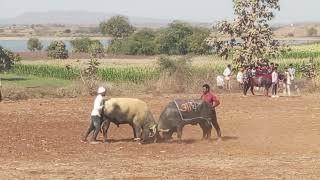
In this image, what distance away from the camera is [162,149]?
56.7 ft

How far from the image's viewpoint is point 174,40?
80.1 meters

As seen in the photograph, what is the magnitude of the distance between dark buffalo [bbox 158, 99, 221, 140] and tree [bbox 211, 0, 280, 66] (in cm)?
2187

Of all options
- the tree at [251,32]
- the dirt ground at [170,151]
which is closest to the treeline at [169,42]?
the tree at [251,32]

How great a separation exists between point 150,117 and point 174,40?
62.2 m

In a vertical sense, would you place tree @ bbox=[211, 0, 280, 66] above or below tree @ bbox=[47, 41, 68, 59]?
above

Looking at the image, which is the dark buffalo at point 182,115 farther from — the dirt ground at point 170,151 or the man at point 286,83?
the man at point 286,83

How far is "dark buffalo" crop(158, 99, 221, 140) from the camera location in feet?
59.3

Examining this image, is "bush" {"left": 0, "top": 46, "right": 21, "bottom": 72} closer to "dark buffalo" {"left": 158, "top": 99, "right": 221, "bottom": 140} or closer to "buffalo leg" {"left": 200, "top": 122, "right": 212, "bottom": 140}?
"buffalo leg" {"left": 200, "top": 122, "right": 212, "bottom": 140}

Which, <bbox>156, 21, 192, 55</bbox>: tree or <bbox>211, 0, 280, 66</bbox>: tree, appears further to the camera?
<bbox>156, 21, 192, 55</bbox>: tree

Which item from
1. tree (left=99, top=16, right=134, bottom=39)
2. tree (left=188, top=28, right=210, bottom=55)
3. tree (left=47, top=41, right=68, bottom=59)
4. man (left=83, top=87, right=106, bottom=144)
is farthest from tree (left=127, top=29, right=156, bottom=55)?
man (left=83, top=87, right=106, bottom=144)

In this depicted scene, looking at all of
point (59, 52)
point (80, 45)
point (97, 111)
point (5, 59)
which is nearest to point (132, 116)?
point (97, 111)


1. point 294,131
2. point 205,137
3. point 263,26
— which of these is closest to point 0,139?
point 205,137

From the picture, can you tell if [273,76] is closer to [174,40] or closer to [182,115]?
[182,115]

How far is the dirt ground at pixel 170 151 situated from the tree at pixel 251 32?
13.5 metres
